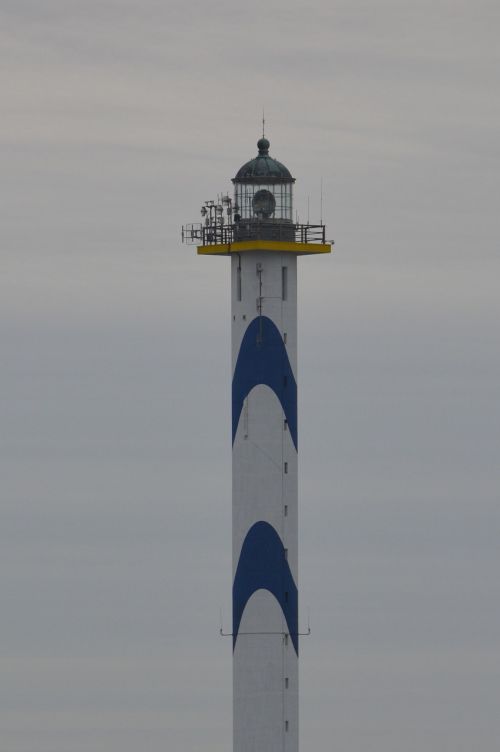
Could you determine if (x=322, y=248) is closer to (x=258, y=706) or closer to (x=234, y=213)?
(x=234, y=213)

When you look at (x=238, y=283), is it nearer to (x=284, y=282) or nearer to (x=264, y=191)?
(x=284, y=282)

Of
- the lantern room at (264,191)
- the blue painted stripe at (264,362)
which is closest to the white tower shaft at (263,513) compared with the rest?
the blue painted stripe at (264,362)

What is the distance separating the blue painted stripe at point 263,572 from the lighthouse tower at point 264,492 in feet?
0.15

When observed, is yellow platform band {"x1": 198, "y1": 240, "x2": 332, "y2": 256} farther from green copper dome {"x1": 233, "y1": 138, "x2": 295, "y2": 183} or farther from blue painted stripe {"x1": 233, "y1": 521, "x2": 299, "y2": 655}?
blue painted stripe {"x1": 233, "y1": 521, "x2": 299, "y2": 655}

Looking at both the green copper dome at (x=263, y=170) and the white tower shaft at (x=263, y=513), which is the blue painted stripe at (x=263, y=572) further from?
the green copper dome at (x=263, y=170)

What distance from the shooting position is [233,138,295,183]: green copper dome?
383ft

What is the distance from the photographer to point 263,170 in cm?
11681

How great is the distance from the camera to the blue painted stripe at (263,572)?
114312mm

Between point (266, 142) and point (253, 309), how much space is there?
27.9 feet

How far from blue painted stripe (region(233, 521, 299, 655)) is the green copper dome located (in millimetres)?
15864

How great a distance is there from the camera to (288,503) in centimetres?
11462

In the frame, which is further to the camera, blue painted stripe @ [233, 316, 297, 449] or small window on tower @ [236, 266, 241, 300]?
small window on tower @ [236, 266, 241, 300]

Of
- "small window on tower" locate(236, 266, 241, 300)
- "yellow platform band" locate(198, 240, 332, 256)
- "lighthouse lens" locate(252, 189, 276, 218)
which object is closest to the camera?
"yellow platform band" locate(198, 240, 332, 256)

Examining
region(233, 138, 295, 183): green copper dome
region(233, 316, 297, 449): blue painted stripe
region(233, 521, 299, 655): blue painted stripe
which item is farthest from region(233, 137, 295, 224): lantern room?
region(233, 521, 299, 655): blue painted stripe
